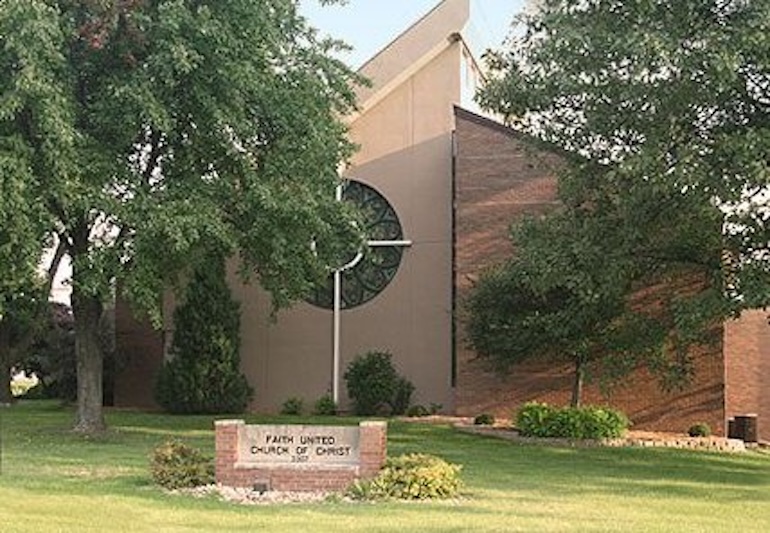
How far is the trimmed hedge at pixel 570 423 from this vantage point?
22.2 metres

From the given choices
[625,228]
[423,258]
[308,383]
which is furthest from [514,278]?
[308,383]

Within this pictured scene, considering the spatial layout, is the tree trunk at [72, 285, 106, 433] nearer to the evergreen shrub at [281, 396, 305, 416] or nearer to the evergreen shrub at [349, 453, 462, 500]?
the evergreen shrub at [281, 396, 305, 416]

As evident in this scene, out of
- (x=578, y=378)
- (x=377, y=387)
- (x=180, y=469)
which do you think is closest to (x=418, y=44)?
(x=377, y=387)

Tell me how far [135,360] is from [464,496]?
842 inches

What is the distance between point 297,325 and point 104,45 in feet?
41.7

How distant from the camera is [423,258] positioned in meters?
29.9

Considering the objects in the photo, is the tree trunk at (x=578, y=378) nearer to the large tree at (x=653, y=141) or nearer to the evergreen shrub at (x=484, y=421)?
the evergreen shrub at (x=484, y=421)

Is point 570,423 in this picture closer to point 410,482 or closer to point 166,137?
point 166,137

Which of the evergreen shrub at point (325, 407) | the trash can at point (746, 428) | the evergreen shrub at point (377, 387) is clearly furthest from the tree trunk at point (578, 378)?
the evergreen shrub at point (325, 407)

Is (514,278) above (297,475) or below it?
above

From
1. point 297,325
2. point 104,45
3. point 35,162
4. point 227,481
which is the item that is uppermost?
point 104,45

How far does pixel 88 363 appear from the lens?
72.4 ft

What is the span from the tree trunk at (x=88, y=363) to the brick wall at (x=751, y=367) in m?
14.9

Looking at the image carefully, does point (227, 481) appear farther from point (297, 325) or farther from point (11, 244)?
point (297, 325)
